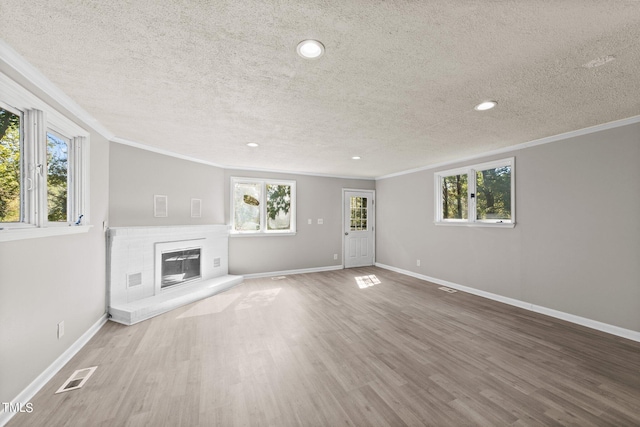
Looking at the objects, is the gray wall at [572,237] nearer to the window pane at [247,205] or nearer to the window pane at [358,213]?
the window pane at [358,213]

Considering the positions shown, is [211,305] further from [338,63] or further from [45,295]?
[338,63]

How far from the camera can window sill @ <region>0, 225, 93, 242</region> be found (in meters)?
1.63

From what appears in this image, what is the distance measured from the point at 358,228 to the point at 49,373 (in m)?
5.85

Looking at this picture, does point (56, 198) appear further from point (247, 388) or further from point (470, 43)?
point (470, 43)

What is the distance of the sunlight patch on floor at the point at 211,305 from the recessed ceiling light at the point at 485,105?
4069 millimetres

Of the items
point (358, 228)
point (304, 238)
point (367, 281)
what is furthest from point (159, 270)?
point (358, 228)

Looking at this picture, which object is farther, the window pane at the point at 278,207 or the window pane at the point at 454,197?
the window pane at the point at 278,207

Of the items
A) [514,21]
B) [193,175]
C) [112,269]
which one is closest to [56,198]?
[112,269]

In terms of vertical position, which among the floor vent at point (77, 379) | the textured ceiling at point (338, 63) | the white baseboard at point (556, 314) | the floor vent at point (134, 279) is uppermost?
the textured ceiling at point (338, 63)

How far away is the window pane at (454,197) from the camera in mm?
4715

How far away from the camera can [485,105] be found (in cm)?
238

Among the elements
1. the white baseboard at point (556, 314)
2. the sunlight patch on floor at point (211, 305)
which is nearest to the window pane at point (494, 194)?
the white baseboard at point (556, 314)

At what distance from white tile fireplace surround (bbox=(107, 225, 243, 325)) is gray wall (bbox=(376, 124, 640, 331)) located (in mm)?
4694

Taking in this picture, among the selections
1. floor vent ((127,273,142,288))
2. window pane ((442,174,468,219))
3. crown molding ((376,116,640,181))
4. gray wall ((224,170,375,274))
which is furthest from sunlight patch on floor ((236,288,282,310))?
crown molding ((376,116,640,181))
